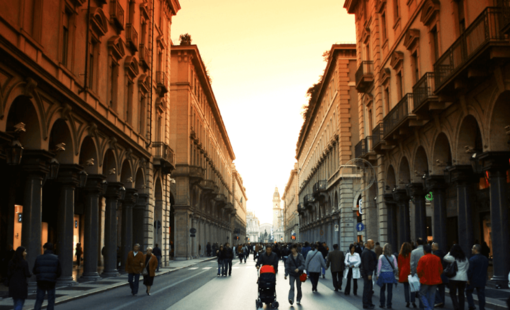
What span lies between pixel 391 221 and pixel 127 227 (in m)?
13.9

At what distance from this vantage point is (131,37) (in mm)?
29375

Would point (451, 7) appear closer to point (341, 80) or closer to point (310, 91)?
point (341, 80)

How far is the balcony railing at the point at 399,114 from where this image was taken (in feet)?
77.9

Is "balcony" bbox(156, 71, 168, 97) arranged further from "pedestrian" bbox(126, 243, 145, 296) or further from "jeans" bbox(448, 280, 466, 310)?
"jeans" bbox(448, 280, 466, 310)

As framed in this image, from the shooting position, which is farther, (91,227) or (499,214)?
(91,227)

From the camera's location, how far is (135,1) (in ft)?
101

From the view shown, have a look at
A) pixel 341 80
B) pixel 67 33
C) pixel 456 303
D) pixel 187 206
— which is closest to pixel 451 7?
pixel 456 303

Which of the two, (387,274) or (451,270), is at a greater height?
(451,270)

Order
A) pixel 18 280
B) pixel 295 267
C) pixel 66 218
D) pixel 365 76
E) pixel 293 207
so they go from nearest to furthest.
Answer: pixel 18 280, pixel 295 267, pixel 66 218, pixel 365 76, pixel 293 207

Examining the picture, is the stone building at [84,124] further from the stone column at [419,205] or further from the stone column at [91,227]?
the stone column at [419,205]

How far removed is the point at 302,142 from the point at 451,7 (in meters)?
73.6

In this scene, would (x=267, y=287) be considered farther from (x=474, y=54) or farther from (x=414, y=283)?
(x=474, y=54)

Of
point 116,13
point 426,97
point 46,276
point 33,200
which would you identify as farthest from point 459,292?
point 116,13

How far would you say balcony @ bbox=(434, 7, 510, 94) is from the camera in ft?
49.0
